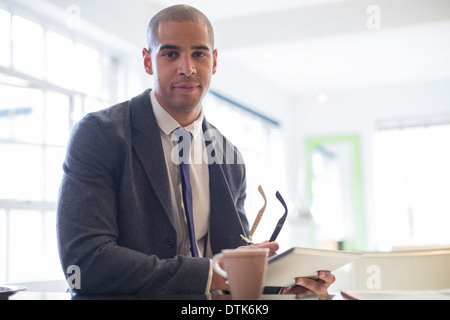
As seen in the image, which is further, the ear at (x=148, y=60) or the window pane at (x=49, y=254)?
the window pane at (x=49, y=254)

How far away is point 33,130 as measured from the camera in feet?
15.2

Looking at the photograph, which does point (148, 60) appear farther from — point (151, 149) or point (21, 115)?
point (21, 115)

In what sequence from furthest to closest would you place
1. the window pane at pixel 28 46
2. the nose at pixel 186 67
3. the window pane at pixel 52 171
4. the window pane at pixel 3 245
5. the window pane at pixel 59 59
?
the window pane at pixel 59 59 < the window pane at pixel 52 171 < the window pane at pixel 28 46 < the window pane at pixel 3 245 < the nose at pixel 186 67

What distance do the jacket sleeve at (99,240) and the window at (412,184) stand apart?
27.0ft

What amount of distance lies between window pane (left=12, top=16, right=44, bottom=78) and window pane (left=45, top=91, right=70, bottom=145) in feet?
0.85

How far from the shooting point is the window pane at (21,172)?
4.32 meters

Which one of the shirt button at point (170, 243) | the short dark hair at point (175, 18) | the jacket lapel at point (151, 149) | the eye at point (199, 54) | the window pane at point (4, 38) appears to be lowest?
the shirt button at point (170, 243)

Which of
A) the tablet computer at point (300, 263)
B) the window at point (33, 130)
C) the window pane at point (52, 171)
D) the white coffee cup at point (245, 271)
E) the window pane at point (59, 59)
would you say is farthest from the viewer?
the window pane at point (59, 59)

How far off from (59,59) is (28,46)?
399 mm

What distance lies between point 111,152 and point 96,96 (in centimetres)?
408

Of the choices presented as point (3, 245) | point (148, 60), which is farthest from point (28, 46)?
point (148, 60)

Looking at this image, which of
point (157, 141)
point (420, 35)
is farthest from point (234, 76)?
point (157, 141)

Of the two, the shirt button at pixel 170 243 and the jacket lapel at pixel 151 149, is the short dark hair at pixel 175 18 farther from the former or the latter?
the shirt button at pixel 170 243

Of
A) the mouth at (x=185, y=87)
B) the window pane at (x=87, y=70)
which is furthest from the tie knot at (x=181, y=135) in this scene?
the window pane at (x=87, y=70)
